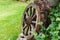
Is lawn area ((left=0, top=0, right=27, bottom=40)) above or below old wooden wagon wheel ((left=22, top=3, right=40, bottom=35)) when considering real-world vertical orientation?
below

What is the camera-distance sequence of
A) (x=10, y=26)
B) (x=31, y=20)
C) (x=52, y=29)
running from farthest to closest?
1. (x=10, y=26)
2. (x=31, y=20)
3. (x=52, y=29)

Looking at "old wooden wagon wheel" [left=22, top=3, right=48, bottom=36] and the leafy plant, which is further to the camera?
"old wooden wagon wheel" [left=22, top=3, right=48, bottom=36]

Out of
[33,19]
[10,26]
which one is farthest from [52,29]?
[10,26]

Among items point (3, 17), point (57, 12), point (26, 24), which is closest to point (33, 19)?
point (26, 24)

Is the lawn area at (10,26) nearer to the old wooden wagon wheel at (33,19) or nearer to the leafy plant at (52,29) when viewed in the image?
the old wooden wagon wheel at (33,19)

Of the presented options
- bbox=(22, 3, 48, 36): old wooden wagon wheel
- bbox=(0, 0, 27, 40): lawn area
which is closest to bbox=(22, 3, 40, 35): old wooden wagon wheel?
bbox=(22, 3, 48, 36): old wooden wagon wheel

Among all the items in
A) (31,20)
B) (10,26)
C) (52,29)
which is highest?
(31,20)

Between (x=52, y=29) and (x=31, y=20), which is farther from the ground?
(x=31, y=20)

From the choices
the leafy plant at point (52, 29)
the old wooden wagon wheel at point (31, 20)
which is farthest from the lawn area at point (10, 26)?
the leafy plant at point (52, 29)

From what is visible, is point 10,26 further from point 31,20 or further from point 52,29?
point 52,29

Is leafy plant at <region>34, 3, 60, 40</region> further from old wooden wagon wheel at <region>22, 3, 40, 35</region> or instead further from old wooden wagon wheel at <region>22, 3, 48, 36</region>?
old wooden wagon wheel at <region>22, 3, 40, 35</region>

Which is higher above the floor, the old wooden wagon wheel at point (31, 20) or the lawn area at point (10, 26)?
the old wooden wagon wheel at point (31, 20)

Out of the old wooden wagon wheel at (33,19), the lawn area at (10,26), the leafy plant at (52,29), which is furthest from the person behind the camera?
the lawn area at (10,26)

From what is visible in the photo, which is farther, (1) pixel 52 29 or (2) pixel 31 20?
(2) pixel 31 20
